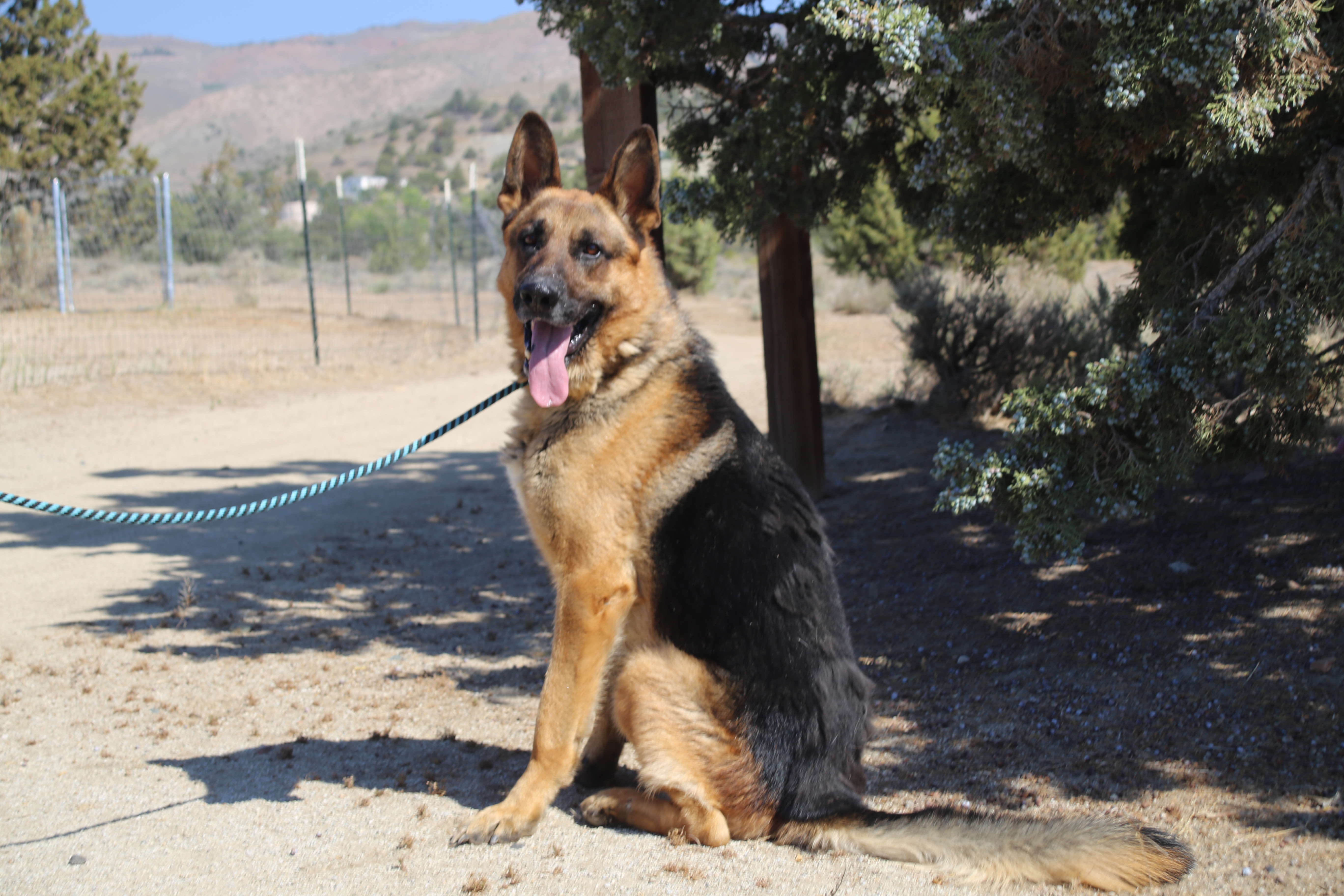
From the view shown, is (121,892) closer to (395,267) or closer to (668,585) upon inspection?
(668,585)

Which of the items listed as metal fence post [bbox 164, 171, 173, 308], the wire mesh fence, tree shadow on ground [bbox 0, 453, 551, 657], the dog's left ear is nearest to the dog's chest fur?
the dog's left ear

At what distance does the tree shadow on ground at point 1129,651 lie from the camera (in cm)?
376

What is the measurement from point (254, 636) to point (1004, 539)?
4.73 meters

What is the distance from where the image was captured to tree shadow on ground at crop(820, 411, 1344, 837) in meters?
3.76

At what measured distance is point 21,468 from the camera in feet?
30.3

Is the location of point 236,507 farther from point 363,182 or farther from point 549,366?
point 363,182

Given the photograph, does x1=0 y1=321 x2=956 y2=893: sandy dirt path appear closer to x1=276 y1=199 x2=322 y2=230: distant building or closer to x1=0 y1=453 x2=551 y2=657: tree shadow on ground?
x1=0 y1=453 x2=551 y2=657: tree shadow on ground

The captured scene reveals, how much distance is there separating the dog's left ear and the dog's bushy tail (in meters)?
2.26

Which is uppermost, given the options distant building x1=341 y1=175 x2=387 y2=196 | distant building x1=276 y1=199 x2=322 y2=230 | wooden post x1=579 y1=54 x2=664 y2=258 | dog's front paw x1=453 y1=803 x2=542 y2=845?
distant building x1=341 y1=175 x2=387 y2=196

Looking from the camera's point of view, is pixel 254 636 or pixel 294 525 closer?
pixel 254 636

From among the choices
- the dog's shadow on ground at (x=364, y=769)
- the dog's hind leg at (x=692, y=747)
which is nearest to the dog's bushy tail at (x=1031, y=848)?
the dog's hind leg at (x=692, y=747)

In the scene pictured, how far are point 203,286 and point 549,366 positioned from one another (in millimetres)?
20829

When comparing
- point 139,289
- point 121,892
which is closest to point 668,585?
point 121,892

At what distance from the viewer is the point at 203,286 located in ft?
69.9
